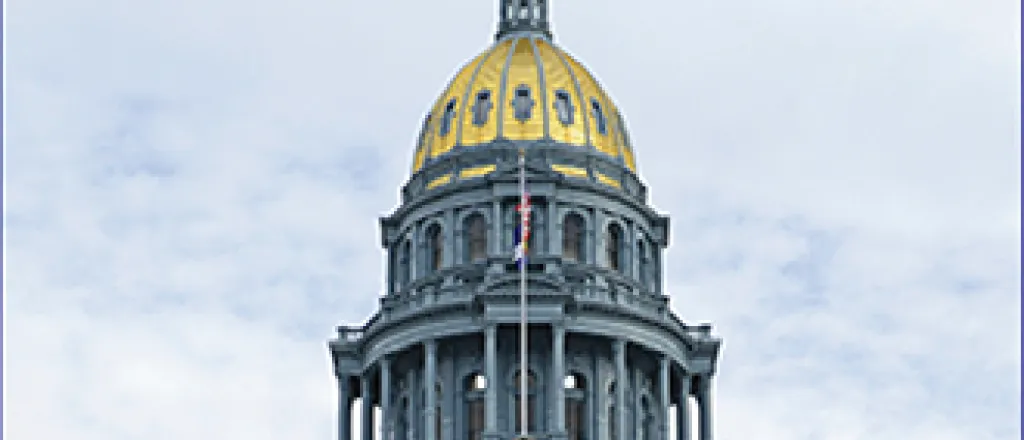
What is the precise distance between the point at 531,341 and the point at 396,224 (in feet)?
36.6

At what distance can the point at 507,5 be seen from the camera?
109875mm

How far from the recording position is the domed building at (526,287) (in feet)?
311

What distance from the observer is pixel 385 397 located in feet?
317

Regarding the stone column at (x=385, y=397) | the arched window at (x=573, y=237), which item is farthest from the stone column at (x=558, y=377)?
the stone column at (x=385, y=397)

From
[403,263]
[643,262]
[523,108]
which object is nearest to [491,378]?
[403,263]

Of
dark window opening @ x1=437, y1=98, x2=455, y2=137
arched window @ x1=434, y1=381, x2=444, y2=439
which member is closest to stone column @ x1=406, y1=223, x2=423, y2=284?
dark window opening @ x1=437, y1=98, x2=455, y2=137

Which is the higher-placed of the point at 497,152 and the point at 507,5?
the point at 507,5

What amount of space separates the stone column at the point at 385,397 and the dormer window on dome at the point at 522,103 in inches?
492

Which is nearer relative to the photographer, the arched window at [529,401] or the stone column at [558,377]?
the stone column at [558,377]

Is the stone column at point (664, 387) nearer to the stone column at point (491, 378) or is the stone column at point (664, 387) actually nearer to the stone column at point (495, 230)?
the stone column at point (491, 378)

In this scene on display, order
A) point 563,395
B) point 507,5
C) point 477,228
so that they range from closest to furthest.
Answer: point 563,395 → point 477,228 → point 507,5

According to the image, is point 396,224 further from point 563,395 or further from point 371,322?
point 563,395

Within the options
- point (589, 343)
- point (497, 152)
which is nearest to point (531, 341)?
point (589, 343)

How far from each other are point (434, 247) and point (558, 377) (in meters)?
10.4
